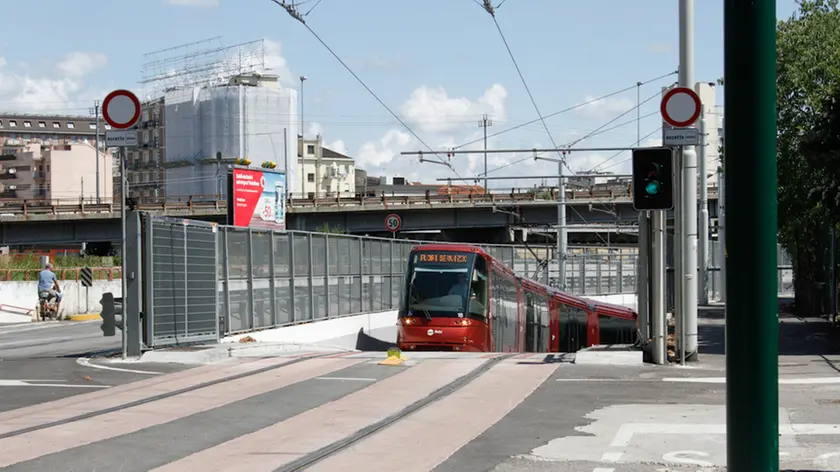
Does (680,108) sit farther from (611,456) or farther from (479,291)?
(479,291)

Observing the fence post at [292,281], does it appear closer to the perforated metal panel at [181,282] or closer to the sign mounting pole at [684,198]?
the perforated metal panel at [181,282]

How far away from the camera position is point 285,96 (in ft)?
389

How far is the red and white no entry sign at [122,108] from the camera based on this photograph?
635 inches

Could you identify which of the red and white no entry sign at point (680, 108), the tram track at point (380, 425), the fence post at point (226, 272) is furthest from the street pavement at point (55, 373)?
the red and white no entry sign at point (680, 108)

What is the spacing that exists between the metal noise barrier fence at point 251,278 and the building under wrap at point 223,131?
83.5 metres

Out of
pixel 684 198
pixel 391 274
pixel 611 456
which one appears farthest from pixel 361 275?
pixel 611 456

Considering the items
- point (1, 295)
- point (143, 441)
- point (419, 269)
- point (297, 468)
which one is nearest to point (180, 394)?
point (143, 441)

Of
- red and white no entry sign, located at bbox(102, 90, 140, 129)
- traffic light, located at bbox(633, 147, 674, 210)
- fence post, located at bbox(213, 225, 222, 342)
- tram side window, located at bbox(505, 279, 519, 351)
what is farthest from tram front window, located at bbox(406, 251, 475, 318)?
traffic light, located at bbox(633, 147, 674, 210)

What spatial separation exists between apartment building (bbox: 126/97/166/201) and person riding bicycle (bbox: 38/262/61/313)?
289ft

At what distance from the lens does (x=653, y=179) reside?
1442 cm

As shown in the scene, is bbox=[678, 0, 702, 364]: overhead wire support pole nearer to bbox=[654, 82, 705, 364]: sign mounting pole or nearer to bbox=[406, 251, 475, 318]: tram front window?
bbox=[654, 82, 705, 364]: sign mounting pole

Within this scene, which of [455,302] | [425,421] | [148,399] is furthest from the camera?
[455,302]

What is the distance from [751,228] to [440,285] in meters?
21.2

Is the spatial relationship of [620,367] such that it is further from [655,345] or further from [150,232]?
[150,232]
